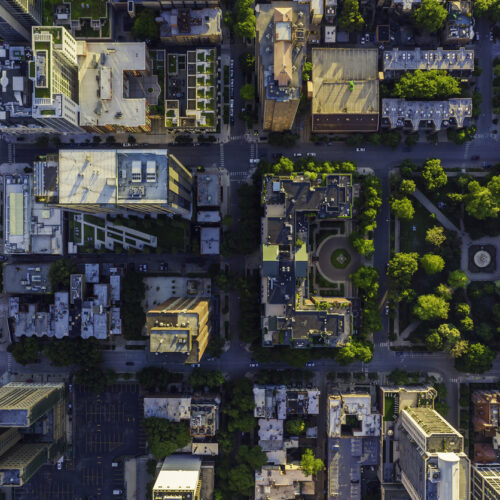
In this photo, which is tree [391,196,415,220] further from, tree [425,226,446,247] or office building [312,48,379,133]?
office building [312,48,379,133]

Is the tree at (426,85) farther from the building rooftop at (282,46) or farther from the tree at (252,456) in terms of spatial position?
the tree at (252,456)

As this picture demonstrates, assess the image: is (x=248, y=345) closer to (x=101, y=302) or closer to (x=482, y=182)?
(x=101, y=302)

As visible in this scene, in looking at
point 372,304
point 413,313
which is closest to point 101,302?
point 372,304

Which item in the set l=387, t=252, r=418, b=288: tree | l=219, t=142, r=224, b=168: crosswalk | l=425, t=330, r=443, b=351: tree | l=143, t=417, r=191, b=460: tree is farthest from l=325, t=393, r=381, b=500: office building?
l=219, t=142, r=224, b=168: crosswalk

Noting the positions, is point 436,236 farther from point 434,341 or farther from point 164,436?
point 164,436

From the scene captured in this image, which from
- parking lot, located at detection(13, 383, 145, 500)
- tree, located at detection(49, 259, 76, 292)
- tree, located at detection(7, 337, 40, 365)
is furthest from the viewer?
parking lot, located at detection(13, 383, 145, 500)

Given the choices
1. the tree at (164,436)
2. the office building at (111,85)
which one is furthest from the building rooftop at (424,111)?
the tree at (164,436)
